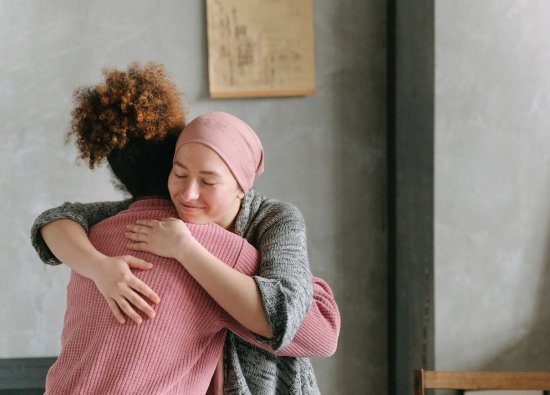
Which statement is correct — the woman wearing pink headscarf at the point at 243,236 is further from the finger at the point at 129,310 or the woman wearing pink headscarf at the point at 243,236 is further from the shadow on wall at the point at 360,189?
the shadow on wall at the point at 360,189

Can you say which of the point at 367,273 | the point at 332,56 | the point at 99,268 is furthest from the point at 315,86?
the point at 99,268

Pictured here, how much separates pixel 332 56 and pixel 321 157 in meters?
0.36

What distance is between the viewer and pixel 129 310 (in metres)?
1.09

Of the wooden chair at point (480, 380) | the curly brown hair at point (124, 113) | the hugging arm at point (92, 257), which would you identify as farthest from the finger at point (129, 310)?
the wooden chair at point (480, 380)

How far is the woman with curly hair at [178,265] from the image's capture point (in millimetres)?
1096

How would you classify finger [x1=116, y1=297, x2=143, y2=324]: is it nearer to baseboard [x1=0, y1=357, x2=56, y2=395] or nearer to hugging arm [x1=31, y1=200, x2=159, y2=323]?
hugging arm [x1=31, y1=200, x2=159, y2=323]

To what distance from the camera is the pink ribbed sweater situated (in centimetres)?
109

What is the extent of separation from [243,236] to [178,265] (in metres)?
0.17

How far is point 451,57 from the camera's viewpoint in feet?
6.79

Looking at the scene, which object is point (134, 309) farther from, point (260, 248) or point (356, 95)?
point (356, 95)

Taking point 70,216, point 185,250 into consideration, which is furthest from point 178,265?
point 70,216

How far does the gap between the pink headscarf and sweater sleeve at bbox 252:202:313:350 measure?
98 mm

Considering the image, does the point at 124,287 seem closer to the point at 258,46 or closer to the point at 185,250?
the point at 185,250

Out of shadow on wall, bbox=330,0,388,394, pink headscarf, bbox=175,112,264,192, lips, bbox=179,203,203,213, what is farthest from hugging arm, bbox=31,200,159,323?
shadow on wall, bbox=330,0,388,394
